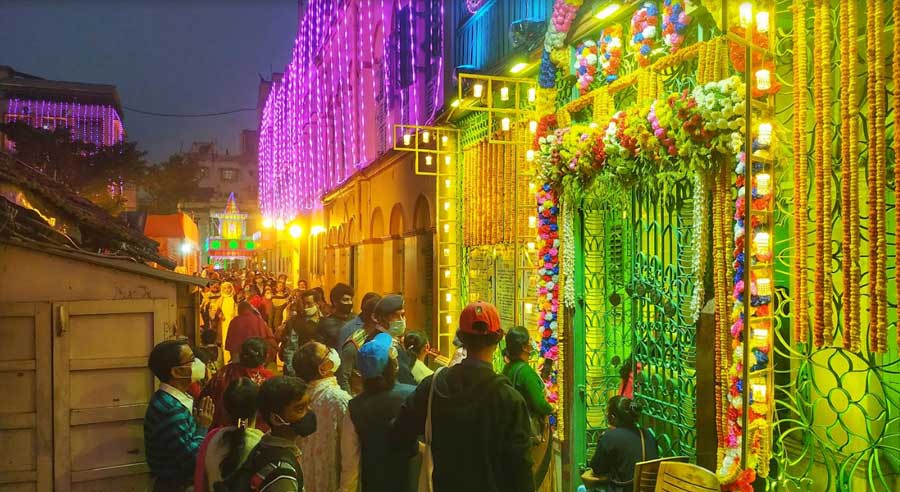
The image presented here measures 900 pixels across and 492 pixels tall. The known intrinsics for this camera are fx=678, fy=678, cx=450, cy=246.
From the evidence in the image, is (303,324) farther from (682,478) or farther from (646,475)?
(682,478)

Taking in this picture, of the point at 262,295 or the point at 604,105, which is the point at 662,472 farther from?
the point at 262,295

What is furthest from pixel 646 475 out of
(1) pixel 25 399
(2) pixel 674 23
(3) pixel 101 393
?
(1) pixel 25 399

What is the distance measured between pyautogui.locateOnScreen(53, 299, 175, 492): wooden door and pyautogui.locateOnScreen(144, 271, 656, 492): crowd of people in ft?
2.09

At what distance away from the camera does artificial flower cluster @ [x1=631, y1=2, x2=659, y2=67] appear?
641 centimetres

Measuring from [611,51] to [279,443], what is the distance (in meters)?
5.36

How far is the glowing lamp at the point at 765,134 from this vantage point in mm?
4695

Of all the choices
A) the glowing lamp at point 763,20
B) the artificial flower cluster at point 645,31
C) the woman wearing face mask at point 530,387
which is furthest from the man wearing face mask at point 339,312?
the glowing lamp at point 763,20

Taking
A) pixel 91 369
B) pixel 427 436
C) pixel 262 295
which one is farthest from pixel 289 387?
pixel 262 295

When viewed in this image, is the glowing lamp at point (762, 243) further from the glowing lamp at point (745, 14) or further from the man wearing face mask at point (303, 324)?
the man wearing face mask at point (303, 324)

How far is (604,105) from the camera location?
712cm

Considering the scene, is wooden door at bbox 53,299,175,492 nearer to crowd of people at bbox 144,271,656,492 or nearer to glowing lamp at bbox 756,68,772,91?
crowd of people at bbox 144,271,656,492

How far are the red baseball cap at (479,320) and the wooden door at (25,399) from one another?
431 centimetres

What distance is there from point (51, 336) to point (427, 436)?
411 centimetres

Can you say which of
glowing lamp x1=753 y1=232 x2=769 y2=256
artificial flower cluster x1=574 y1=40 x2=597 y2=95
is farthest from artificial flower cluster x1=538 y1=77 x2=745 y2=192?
glowing lamp x1=753 y1=232 x2=769 y2=256
